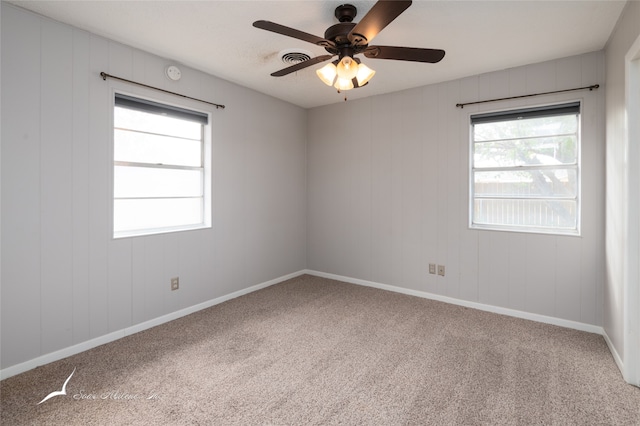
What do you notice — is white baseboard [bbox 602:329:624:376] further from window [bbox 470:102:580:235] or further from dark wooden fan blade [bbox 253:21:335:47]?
dark wooden fan blade [bbox 253:21:335:47]

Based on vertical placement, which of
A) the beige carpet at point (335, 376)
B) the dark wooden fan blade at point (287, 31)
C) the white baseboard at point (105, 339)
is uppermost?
the dark wooden fan blade at point (287, 31)

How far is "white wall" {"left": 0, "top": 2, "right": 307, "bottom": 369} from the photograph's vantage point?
2.26 metres

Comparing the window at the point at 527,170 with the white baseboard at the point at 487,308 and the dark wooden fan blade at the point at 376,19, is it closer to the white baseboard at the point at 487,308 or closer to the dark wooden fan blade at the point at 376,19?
the white baseboard at the point at 487,308

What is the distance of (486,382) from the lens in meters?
2.18

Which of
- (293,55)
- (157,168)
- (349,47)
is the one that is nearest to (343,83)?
(349,47)

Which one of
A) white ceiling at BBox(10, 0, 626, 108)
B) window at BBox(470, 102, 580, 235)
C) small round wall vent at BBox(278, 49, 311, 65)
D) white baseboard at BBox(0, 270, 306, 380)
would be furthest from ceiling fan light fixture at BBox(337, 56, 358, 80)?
white baseboard at BBox(0, 270, 306, 380)

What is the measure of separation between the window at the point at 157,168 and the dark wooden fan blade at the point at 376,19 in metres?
2.08

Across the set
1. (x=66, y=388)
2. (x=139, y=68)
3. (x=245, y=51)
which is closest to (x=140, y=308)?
(x=66, y=388)

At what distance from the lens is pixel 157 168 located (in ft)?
10.6

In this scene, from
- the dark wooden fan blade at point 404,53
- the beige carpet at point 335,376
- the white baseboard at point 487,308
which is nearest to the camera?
the beige carpet at point 335,376

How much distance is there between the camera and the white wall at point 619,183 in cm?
215

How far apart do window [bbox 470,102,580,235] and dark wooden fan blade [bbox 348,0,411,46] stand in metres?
2.13

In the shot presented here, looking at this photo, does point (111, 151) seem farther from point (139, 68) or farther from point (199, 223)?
point (199, 223)

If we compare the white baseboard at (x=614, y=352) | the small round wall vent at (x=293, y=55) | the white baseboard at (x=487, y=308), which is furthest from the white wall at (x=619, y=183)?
the small round wall vent at (x=293, y=55)
